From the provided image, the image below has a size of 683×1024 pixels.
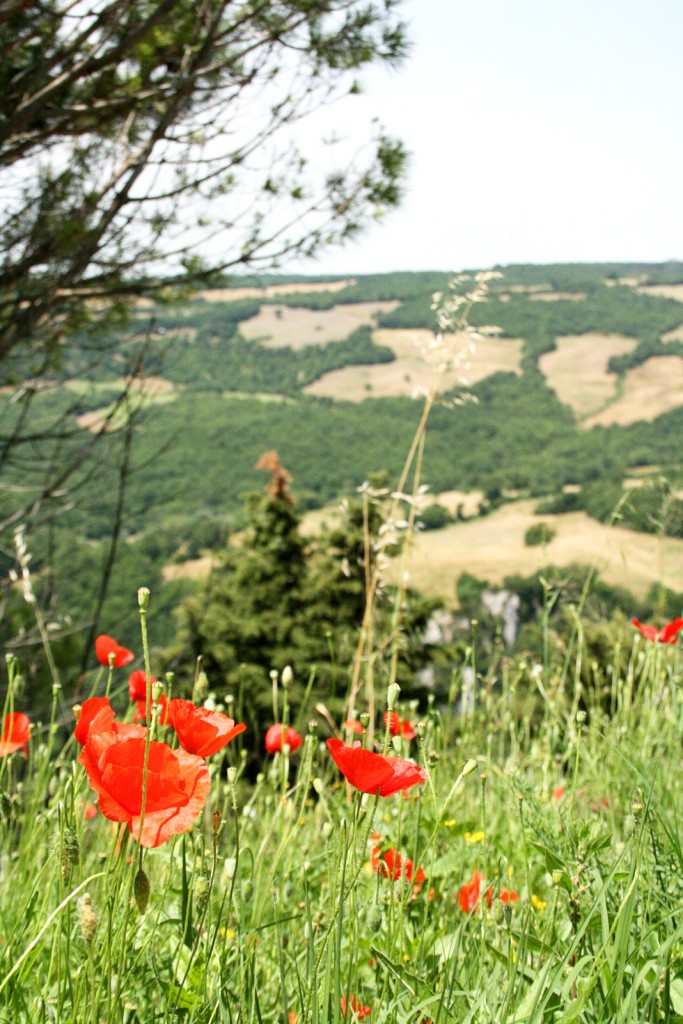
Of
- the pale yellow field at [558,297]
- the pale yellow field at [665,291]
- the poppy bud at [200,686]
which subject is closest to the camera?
the poppy bud at [200,686]

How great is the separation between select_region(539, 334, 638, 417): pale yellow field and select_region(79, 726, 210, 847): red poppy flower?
95727 mm

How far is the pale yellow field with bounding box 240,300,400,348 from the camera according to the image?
10481cm

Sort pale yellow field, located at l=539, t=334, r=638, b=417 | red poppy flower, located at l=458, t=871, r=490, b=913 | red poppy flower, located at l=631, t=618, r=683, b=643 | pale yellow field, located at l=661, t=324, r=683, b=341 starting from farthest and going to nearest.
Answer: pale yellow field, located at l=661, t=324, r=683, b=341 < pale yellow field, located at l=539, t=334, r=638, b=417 < red poppy flower, located at l=631, t=618, r=683, b=643 < red poppy flower, located at l=458, t=871, r=490, b=913

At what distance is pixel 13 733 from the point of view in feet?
3.86

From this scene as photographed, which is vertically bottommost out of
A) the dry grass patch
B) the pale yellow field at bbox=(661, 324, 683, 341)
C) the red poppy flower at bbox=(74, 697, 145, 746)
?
the red poppy flower at bbox=(74, 697, 145, 746)

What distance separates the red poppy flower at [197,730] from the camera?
75 cm

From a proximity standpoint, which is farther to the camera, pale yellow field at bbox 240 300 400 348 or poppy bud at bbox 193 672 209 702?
pale yellow field at bbox 240 300 400 348

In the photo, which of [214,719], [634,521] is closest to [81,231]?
[634,521]

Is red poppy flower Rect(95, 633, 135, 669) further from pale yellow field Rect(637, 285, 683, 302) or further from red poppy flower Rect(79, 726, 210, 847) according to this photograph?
pale yellow field Rect(637, 285, 683, 302)

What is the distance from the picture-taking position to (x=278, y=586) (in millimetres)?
19672

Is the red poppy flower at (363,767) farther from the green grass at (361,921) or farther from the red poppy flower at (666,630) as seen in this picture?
the red poppy flower at (666,630)

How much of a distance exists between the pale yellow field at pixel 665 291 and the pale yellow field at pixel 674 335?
271 inches

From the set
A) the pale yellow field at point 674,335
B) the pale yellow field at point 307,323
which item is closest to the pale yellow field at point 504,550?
the pale yellow field at point 674,335

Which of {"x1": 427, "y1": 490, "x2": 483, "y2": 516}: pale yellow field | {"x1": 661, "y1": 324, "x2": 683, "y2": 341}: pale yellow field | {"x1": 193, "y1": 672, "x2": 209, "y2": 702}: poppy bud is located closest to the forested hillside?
{"x1": 661, "y1": 324, "x2": 683, "y2": 341}: pale yellow field
